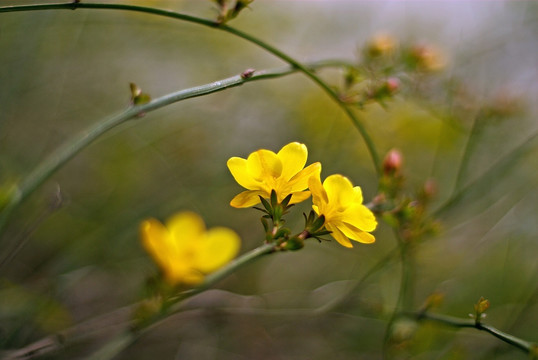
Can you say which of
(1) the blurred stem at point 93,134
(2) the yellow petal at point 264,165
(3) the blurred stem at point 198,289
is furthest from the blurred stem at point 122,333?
(1) the blurred stem at point 93,134

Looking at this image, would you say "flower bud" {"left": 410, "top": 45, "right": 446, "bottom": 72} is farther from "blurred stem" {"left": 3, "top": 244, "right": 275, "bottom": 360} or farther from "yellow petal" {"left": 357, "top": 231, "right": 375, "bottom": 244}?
"yellow petal" {"left": 357, "top": 231, "right": 375, "bottom": 244}

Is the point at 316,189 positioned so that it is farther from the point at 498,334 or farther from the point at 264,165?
the point at 498,334

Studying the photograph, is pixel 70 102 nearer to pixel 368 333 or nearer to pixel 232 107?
pixel 232 107

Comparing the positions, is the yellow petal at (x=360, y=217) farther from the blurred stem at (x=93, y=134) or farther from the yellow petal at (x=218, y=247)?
the yellow petal at (x=218, y=247)

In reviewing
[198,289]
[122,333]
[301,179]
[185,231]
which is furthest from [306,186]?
[122,333]

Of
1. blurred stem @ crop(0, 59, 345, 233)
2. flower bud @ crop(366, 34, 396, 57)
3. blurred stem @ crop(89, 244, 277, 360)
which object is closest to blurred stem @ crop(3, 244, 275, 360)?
blurred stem @ crop(89, 244, 277, 360)

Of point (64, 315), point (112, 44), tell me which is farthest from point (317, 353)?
point (112, 44)
